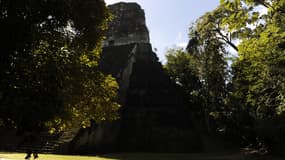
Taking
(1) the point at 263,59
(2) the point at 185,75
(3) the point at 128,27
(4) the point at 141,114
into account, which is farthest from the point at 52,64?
(3) the point at 128,27

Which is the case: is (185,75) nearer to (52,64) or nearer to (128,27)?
(128,27)

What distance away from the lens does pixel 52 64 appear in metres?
8.24

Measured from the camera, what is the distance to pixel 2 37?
24.0 feet

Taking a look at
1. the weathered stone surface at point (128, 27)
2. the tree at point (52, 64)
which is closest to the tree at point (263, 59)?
the tree at point (52, 64)

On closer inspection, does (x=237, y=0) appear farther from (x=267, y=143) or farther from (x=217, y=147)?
(x=217, y=147)

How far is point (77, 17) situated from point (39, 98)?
2345mm

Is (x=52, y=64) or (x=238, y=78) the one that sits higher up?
(x=238, y=78)

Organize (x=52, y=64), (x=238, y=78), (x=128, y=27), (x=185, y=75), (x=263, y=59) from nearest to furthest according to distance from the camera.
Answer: (x=52, y=64), (x=263, y=59), (x=238, y=78), (x=185, y=75), (x=128, y=27)

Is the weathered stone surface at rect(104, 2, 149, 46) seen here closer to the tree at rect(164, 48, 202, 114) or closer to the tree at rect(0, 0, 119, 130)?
the tree at rect(164, 48, 202, 114)

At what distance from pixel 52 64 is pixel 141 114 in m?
14.9

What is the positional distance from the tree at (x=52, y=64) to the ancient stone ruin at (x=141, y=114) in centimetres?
1058

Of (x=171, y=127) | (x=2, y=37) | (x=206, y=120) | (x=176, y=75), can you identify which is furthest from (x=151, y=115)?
(x=2, y=37)

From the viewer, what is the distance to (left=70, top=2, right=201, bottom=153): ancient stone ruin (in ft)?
67.1

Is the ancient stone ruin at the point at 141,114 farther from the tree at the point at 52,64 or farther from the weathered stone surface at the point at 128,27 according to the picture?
the tree at the point at 52,64
